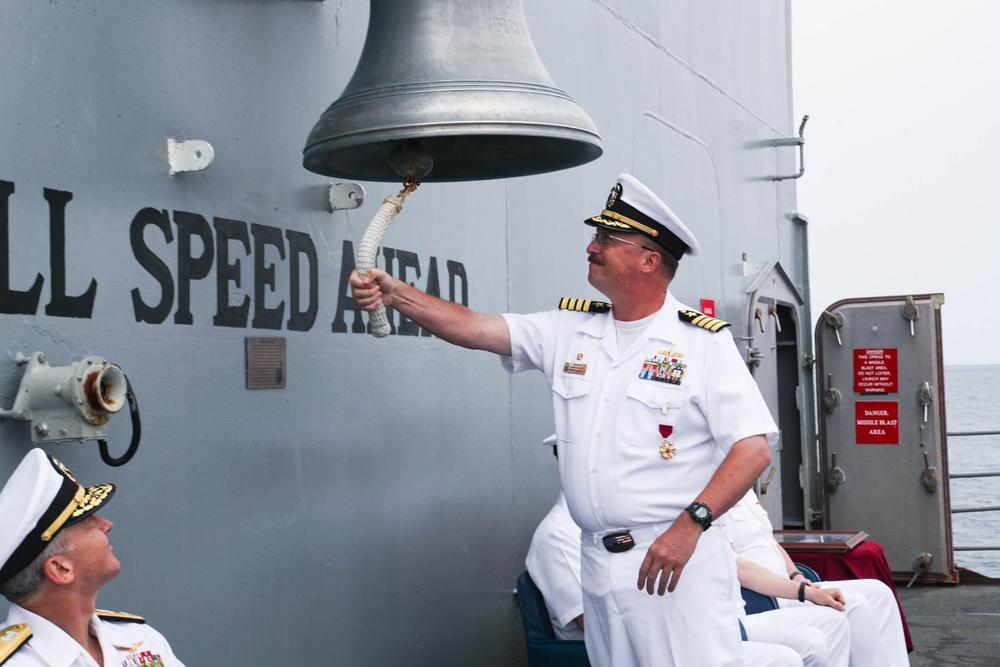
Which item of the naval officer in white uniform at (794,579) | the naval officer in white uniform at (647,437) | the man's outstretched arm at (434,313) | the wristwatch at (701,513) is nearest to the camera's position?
the man's outstretched arm at (434,313)

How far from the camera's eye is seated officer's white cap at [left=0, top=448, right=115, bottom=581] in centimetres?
185

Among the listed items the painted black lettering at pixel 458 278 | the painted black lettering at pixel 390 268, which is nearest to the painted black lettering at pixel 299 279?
the painted black lettering at pixel 390 268

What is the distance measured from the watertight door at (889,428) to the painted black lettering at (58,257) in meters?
6.58

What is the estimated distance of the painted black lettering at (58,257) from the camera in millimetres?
2203

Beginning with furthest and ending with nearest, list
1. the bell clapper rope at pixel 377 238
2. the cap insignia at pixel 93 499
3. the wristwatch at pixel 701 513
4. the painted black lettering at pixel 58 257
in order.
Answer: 1. the wristwatch at pixel 701 513
2. the bell clapper rope at pixel 377 238
3. the painted black lettering at pixel 58 257
4. the cap insignia at pixel 93 499

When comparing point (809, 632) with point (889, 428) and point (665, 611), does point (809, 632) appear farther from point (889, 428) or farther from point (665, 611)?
point (889, 428)

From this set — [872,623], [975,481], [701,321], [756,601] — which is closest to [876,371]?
[872,623]

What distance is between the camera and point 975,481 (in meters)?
31.6

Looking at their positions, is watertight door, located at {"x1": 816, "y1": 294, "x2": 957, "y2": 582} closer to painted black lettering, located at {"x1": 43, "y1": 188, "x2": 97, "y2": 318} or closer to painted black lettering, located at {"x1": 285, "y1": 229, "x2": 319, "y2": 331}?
painted black lettering, located at {"x1": 285, "y1": 229, "x2": 319, "y2": 331}

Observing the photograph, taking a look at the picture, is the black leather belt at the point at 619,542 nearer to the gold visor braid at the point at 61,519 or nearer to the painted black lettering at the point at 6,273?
the gold visor braid at the point at 61,519

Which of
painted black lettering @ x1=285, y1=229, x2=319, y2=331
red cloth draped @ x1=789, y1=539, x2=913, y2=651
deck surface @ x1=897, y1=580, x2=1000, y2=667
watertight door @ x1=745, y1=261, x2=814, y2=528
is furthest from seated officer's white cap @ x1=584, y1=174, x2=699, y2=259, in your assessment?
watertight door @ x1=745, y1=261, x2=814, y2=528

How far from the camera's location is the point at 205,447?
256 centimetres

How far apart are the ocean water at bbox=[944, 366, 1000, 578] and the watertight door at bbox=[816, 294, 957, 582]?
1.29 ft

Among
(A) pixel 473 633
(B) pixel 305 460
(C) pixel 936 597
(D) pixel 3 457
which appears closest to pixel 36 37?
(D) pixel 3 457
